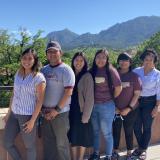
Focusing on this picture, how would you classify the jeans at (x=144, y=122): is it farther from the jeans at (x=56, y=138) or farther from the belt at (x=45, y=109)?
the belt at (x=45, y=109)

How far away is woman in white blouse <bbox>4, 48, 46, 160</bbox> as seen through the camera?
421 cm

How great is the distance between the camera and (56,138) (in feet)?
15.0

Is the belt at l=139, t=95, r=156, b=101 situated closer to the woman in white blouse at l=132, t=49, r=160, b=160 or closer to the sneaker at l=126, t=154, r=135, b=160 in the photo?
the woman in white blouse at l=132, t=49, r=160, b=160

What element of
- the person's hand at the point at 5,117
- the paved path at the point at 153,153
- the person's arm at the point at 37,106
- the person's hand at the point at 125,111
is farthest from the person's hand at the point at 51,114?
the paved path at the point at 153,153

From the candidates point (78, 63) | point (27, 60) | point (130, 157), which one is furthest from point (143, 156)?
point (27, 60)

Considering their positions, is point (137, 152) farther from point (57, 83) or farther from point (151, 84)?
point (57, 83)

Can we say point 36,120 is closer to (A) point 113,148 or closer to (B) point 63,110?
(B) point 63,110

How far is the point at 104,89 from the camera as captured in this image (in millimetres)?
4816

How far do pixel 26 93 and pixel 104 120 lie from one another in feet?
3.85

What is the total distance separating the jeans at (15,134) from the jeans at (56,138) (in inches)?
12.2

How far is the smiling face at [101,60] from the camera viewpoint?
15.7ft

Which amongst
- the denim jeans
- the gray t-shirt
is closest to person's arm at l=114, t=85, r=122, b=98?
the denim jeans

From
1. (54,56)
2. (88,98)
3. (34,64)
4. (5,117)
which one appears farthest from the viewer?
(88,98)

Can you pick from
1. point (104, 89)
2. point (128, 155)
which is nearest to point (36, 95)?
point (104, 89)
